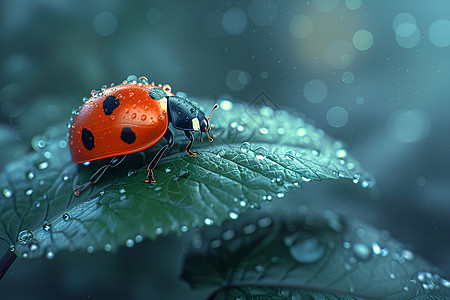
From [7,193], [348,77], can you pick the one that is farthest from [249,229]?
[348,77]

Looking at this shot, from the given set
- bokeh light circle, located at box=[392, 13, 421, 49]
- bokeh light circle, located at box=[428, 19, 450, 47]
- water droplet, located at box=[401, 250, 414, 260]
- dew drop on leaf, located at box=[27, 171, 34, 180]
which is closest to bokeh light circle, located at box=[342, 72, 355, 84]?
bokeh light circle, located at box=[392, 13, 421, 49]

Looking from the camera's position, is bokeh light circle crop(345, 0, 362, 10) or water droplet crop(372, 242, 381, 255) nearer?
water droplet crop(372, 242, 381, 255)

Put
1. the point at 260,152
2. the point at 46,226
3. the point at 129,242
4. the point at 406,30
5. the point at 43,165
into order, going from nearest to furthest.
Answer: the point at 129,242 → the point at 46,226 → the point at 260,152 → the point at 43,165 → the point at 406,30

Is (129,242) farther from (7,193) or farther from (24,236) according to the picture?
(7,193)

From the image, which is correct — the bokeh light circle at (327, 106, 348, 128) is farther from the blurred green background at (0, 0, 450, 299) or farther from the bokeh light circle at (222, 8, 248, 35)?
the bokeh light circle at (222, 8, 248, 35)

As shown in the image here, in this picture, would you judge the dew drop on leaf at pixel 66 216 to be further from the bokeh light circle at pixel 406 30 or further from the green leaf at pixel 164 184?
the bokeh light circle at pixel 406 30

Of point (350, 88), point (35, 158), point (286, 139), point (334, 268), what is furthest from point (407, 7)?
point (35, 158)

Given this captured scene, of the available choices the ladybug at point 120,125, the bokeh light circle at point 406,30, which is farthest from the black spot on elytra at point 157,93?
the bokeh light circle at point 406,30

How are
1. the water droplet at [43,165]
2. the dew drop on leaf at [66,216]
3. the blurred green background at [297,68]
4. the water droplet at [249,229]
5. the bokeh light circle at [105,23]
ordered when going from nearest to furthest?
1. the dew drop on leaf at [66,216]
2. the water droplet at [43,165]
3. the water droplet at [249,229]
4. the blurred green background at [297,68]
5. the bokeh light circle at [105,23]
